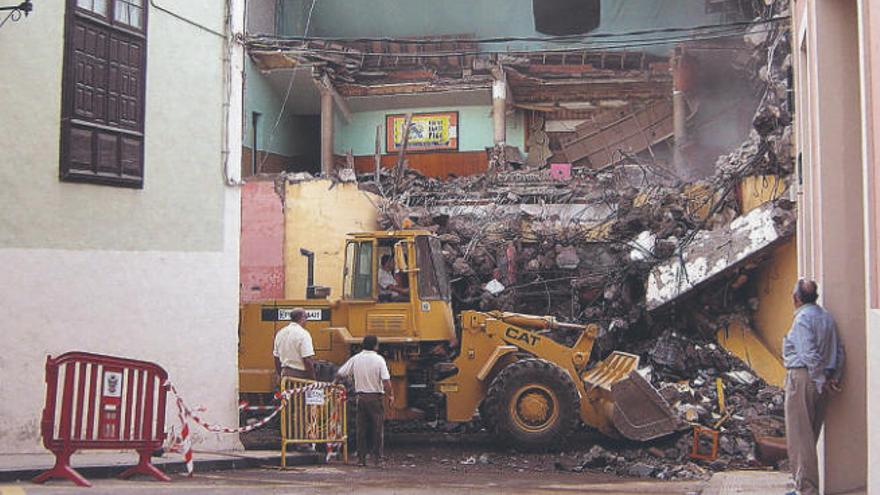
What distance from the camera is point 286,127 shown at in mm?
28250

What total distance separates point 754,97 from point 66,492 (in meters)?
21.4

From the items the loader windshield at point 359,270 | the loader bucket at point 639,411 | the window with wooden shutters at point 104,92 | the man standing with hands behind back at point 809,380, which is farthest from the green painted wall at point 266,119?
the man standing with hands behind back at point 809,380

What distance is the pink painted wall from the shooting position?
71.8 ft

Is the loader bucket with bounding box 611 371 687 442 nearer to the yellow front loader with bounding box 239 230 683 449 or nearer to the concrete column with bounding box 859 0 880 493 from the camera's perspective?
the yellow front loader with bounding box 239 230 683 449

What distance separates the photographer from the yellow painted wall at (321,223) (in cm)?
2162

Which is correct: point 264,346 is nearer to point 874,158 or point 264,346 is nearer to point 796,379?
point 796,379

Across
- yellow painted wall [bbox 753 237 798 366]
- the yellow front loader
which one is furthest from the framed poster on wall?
the yellow front loader

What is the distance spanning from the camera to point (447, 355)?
1443 centimetres

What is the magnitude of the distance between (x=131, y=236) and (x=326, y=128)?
14.6 metres

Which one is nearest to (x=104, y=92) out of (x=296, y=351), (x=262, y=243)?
(x=296, y=351)

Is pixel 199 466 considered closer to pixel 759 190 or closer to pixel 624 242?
pixel 624 242

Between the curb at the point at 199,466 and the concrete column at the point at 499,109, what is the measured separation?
14.9 meters

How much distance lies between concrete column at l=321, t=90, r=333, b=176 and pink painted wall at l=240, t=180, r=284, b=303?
4427 millimetres

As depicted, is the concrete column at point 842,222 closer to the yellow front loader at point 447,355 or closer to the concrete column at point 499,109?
the yellow front loader at point 447,355
